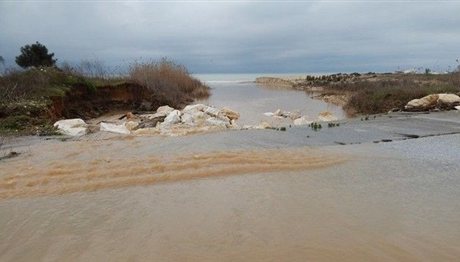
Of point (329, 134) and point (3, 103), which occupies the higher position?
point (3, 103)

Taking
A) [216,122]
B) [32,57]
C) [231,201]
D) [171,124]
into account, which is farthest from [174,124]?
[32,57]

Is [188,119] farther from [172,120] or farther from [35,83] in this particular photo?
[35,83]

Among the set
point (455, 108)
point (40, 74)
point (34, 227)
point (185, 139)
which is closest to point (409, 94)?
point (455, 108)

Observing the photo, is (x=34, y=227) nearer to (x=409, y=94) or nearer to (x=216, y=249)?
(x=216, y=249)

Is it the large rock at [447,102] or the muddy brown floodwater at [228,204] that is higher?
the large rock at [447,102]

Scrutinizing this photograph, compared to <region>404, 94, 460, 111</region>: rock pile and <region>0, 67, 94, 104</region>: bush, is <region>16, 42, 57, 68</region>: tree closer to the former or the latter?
<region>0, 67, 94, 104</region>: bush

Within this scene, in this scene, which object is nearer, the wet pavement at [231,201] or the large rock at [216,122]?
the wet pavement at [231,201]

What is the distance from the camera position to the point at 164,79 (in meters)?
26.2

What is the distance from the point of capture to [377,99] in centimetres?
1931

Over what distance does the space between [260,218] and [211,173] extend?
7.25 feet

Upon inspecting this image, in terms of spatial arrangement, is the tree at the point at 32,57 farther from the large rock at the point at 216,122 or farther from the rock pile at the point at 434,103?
the rock pile at the point at 434,103

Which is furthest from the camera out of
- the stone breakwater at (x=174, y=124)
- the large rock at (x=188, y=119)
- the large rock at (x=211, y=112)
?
the large rock at (x=211, y=112)

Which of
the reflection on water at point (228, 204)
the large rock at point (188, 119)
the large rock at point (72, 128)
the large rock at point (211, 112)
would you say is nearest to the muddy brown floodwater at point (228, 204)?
the reflection on water at point (228, 204)

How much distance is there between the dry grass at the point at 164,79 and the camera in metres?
23.0
